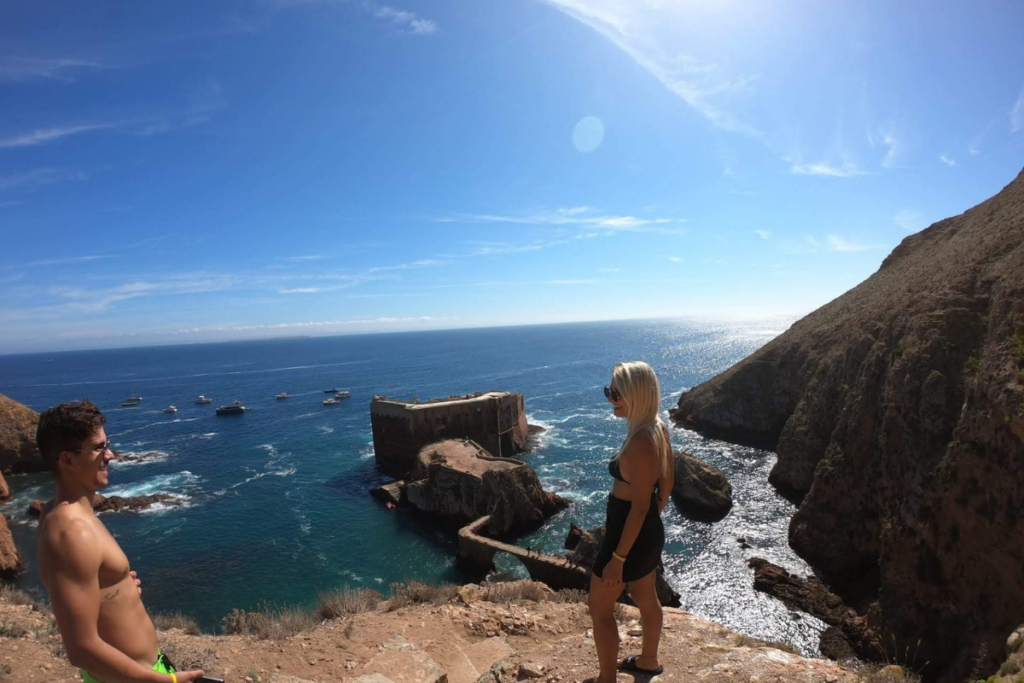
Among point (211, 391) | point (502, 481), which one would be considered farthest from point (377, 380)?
point (502, 481)

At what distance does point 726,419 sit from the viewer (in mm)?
52969

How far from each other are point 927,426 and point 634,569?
80.0 ft

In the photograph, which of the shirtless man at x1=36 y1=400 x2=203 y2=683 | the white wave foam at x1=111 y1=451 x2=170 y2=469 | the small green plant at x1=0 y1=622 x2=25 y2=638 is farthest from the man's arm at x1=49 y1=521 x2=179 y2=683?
the white wave foam at x1=111 y1=451 x2=170 y2=469

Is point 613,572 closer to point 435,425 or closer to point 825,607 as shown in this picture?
point 825,607

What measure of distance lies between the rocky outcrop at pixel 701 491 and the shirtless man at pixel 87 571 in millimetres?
33504

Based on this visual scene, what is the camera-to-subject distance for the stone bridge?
21766 mm

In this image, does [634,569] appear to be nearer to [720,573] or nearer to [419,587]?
[419,587]

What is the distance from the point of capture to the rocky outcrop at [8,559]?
84.2 ft

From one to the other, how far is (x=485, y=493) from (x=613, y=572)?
2833 centimetres

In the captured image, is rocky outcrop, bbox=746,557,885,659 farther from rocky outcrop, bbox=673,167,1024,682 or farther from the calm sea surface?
rocky outcrop, bbox=673,167,1024,682

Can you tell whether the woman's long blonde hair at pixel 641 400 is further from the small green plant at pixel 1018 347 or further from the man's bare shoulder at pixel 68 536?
the small green plant at pixel 1018 347

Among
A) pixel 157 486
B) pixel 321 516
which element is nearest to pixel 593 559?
pixel 321 516

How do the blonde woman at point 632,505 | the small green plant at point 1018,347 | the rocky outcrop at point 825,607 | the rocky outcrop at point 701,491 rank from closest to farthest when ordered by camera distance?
the blonde woman at point 632,505 < the small green plant at point 1018,347 < the rocky outcrop at point 825,607 < the rocky outcrop at point 701,491

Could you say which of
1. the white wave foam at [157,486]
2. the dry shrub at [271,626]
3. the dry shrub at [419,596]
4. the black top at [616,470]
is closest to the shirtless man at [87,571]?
the black top at [616,470]
